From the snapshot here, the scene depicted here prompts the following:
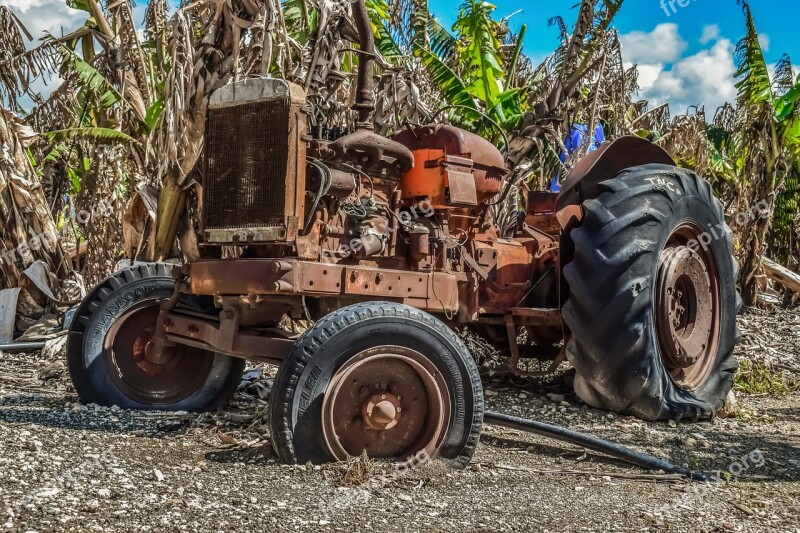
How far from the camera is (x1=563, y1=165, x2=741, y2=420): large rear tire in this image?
5.00m

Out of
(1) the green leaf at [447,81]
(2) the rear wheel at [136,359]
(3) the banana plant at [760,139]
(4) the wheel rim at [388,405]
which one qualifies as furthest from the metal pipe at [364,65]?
(3) the banana plant at [760,139]

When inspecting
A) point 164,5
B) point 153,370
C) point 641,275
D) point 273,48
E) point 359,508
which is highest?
point 164,5

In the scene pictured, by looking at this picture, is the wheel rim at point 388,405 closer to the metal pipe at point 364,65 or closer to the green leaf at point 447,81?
the metal pipe at point 364,65

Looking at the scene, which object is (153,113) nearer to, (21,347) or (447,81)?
(21,347)

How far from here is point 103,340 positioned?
196 inches

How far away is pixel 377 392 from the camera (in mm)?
3764

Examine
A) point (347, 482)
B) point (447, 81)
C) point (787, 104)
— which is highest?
point (787, 104)

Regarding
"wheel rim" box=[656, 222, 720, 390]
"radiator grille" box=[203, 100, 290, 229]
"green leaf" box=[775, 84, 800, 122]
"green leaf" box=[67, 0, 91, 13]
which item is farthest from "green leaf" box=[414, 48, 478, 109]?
"radiator grille" box=[203, 100, 290, 229]

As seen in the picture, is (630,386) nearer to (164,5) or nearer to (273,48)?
(273,48)

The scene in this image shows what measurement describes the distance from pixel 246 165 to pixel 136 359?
1.49 meters

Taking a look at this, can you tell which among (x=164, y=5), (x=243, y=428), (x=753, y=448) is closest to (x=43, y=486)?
(x=243, y=428)

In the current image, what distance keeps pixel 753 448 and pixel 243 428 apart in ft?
9.06

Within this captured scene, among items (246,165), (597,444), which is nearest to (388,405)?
(597,444)

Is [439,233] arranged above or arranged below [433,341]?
above
